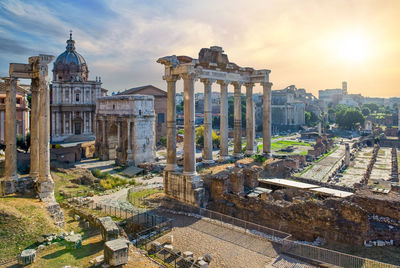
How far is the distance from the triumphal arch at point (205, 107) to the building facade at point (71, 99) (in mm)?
37931

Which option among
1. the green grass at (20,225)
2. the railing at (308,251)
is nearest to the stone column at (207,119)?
the railing at (308,251)

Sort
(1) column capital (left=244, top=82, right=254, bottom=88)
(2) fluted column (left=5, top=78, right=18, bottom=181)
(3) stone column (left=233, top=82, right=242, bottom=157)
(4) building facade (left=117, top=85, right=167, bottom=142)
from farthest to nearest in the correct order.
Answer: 1. (4) building facade (left=117, top=85, right=167, bottom=142)
2. (1) column capital (left=244, top=82, right=254, bottom=88)
3. (3) stone column (left=233, top=82, right=242, bottom=157)
4. (2) fluted column (left=5, top=78, right=18, bottom=181)

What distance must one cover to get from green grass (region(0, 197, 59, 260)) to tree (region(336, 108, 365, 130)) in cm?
10529

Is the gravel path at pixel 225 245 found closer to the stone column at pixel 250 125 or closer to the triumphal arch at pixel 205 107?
the triumphal arch at pixel 205 107

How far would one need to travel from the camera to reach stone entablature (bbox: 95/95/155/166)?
4003 cm

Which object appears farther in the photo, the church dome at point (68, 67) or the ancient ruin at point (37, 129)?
the church dome at point (68, 67)

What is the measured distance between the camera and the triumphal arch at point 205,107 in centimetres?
1872

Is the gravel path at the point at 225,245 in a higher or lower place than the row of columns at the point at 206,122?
lower

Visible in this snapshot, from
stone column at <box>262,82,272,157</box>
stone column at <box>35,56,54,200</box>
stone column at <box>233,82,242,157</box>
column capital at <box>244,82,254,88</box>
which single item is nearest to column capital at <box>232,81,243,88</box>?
stone column at <box>233,82,242,157</box>

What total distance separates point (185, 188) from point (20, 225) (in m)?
8.28

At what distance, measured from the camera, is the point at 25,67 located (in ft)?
60.7

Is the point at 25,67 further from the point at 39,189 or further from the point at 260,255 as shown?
the point at 260,255

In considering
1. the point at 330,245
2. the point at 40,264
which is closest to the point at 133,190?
the point at 40,264

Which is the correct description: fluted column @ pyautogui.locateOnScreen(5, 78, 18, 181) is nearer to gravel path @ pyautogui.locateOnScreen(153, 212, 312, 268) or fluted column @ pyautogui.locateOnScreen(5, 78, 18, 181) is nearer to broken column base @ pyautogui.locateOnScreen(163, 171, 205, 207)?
broken column base @ pyautogui.locateOnScreen(163, 171, 205, 207)
